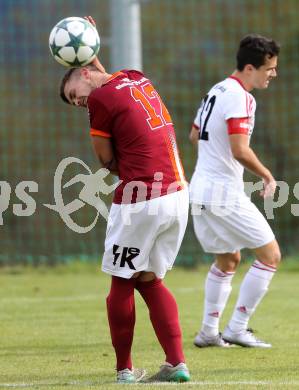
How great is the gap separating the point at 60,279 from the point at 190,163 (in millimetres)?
3312

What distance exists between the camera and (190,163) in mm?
14352

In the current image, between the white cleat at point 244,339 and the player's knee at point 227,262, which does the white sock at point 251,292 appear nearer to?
the white cleat at point 244,339

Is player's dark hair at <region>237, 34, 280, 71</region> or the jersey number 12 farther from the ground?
player's dark hair at <region>237, 34, 280, 71</region>

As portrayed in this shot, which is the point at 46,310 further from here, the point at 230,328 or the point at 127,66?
the point at 127,66

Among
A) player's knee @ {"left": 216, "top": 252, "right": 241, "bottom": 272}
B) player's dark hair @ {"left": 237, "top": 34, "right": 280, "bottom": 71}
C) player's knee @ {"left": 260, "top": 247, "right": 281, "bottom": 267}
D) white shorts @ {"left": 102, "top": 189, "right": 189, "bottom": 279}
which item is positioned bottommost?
player's knee @ {"left": 216, "top": 252, "right": 241, "bottom": 272}

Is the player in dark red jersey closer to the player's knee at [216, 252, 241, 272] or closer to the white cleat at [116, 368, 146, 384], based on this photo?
the white cleat at [116, 368, 146, 384]

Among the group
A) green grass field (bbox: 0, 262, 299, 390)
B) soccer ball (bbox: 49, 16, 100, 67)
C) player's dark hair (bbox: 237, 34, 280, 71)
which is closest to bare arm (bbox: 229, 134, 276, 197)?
player's dark hair (bbox: 237, 34, 280, 71)

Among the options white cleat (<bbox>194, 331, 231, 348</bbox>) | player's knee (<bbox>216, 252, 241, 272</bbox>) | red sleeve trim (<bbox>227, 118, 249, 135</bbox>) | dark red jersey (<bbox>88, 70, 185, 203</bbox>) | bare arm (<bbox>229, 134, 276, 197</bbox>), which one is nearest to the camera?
dark red jersey (<bbox>88, 70, 185, 203</bbox>)

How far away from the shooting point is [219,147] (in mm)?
7145

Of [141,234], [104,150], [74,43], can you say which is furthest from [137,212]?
[74,43]

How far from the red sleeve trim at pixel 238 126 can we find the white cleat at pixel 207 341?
1.32 m

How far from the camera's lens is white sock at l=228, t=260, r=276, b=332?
23.3 feet

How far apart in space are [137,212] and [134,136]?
38cm

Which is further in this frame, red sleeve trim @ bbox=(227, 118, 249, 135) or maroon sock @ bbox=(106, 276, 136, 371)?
red sleeve trim @ bbox=(227, 118, 249, 135)
